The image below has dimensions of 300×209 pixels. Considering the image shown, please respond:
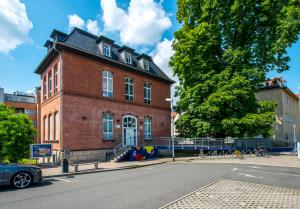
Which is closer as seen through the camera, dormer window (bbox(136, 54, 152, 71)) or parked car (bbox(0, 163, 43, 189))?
parked car (bbox(0, 163, 43, 189))

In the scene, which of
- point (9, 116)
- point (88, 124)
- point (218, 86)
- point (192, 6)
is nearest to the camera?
point (9, 116)

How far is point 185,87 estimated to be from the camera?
27.7 m

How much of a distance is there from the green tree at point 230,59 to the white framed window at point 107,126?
8.98 metres

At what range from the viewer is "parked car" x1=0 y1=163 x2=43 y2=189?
9328mm

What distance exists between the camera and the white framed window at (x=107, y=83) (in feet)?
74.2

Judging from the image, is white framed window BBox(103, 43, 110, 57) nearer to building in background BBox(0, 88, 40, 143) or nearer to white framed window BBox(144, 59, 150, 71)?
white framed window BBox(144, 59, 150, 71)

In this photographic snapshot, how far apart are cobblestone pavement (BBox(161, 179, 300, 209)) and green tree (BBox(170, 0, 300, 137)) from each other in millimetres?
14665

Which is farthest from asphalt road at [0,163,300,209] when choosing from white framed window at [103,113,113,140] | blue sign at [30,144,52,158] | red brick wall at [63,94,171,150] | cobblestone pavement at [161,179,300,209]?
white framed window at [103,113,113,140]

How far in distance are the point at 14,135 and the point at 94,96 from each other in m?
7.89

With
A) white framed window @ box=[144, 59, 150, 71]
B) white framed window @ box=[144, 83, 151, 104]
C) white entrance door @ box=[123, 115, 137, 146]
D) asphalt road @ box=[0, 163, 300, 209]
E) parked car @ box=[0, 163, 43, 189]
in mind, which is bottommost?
asphalt road @ box=[0, 163, 300, 209]

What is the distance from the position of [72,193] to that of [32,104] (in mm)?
52027

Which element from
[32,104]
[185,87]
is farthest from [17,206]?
[32,104]

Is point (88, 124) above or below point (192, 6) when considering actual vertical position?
below

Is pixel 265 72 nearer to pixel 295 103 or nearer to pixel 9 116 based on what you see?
pixel 9 116
